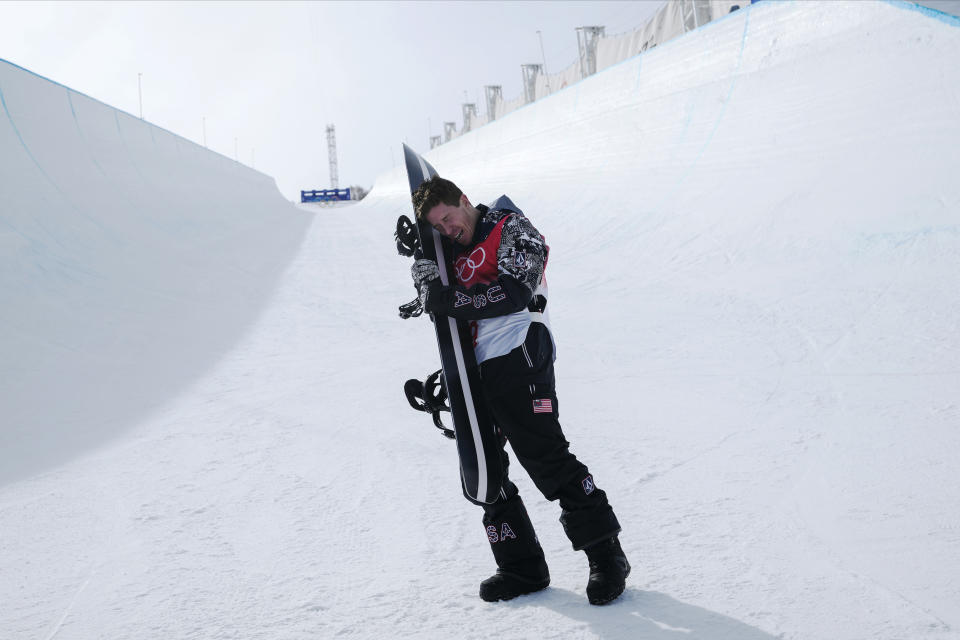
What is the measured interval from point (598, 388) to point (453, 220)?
8.14 feet

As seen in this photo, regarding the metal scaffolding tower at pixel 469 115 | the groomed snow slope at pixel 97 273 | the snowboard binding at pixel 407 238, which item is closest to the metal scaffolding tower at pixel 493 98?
the metal scaffolding tower at pixel 469 115

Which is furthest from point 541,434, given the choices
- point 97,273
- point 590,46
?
point 590,46

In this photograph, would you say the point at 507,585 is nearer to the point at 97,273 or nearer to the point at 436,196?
the point at 436,196

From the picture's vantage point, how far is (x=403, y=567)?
7.45 feet

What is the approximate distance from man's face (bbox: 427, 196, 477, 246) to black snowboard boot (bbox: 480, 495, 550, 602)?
83cm

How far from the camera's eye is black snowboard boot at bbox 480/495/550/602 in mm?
2029

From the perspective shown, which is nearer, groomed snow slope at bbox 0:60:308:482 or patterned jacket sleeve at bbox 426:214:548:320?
patterned jacket sleeve at bbox 426:214:548:320

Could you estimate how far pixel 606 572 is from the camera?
1946mm

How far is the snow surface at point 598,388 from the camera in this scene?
2053 millimetres

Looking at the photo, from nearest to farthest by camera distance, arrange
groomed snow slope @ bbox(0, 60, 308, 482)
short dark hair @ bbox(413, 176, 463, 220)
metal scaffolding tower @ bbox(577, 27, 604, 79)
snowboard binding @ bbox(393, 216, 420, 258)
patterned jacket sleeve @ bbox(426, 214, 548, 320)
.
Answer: patterned jacket sleeve @ bbox(426, 214, 548, 320) < short dark hair @ bbox(413, 176, 463, 220) < snowboard binding @ bbox(393, 216, 420, 258) < groomed snow slope @ bbox(0, 60, 308, 482) < metal scaffolding tower @ bbox(577, 27, 604, 79)

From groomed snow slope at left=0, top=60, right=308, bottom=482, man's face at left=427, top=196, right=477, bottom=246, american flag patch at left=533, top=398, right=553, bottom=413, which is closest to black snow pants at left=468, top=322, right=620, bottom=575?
american flag patch at left=533, top=398, right=553, bottom=413

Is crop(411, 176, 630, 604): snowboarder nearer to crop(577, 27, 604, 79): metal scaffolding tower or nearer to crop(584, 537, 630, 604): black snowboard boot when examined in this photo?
crop(584, 537, 630, 604): black snowboard boot

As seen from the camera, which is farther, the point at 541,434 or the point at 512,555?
the point at 512,555

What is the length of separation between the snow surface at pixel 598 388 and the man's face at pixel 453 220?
1.10 meters
